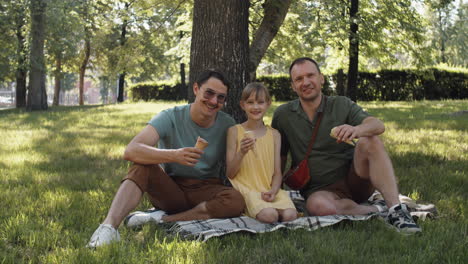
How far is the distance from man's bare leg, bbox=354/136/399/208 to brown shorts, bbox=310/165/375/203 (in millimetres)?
230

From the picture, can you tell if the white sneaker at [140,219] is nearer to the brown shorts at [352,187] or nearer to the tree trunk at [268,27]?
the brown shorts at [352,187]

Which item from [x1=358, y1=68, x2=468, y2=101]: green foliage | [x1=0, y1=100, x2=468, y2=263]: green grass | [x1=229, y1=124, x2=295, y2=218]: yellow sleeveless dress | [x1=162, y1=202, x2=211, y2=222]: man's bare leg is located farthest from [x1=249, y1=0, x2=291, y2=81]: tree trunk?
[x1=358, y1=68, x2=468, y2=101]: green foliage

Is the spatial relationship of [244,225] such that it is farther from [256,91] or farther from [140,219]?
[256,91]

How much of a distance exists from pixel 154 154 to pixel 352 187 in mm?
2012

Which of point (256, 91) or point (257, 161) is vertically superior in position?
point (256, 91)

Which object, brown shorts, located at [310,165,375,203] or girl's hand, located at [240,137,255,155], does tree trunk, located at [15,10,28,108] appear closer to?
girl's hand, located at [240,137,255,155]

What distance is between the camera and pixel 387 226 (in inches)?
143

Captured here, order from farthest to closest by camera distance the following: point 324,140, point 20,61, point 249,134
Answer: point 20,61 < point 324,140 < point 249,134

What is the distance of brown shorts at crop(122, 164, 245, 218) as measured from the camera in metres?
3.64

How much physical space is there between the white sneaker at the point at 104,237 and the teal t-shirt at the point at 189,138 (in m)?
0.98

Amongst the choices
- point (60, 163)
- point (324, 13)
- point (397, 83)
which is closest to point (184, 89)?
point (397, 83)

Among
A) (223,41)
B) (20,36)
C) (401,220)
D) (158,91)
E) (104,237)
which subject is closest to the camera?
(104,237)

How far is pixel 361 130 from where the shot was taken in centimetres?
377

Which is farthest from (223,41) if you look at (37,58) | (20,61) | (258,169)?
(20,61)
